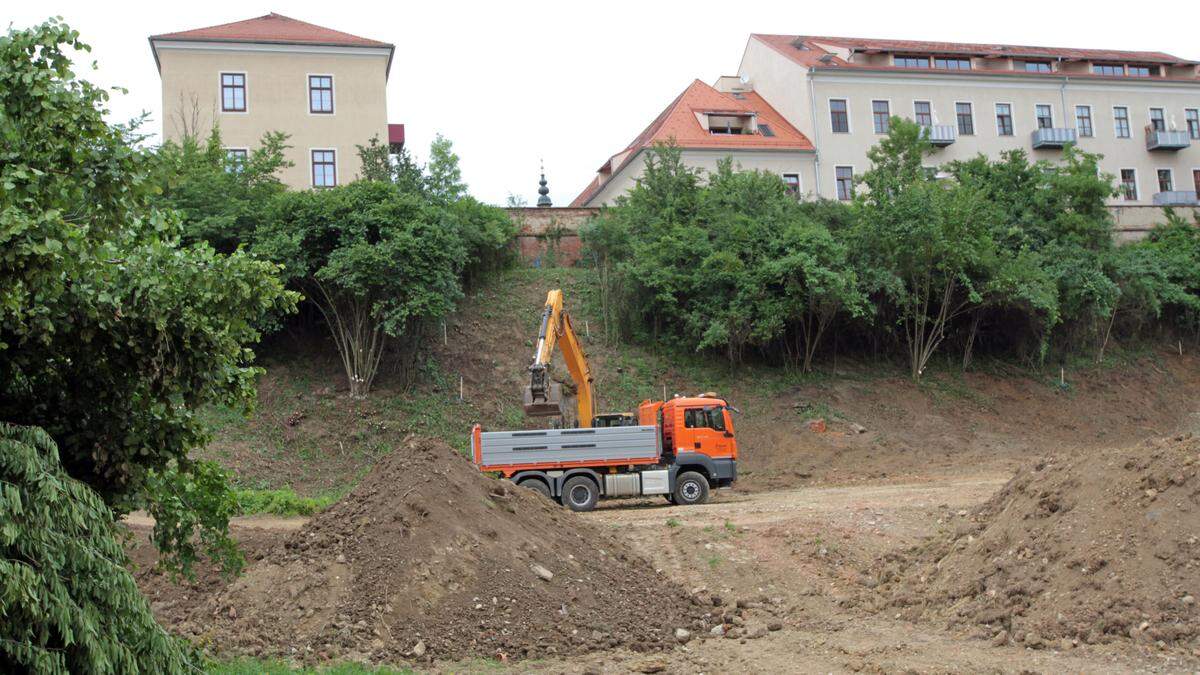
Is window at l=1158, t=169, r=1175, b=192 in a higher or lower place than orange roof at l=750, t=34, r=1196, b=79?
lower

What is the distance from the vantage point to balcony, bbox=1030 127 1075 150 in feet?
153

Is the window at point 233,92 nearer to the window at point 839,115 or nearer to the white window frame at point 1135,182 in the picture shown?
the window at point 839,115

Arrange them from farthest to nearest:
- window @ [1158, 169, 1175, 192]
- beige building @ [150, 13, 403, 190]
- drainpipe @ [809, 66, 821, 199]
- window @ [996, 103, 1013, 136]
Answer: window @ [1158, 169, 1175, 192], window @ [996, 103, 1013, 136], drainpipe @ [809, 66, 821, 199], beige building @ [150, 13, 403, 190]

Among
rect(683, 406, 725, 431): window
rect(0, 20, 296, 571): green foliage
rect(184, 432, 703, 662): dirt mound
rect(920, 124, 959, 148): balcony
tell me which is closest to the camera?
rect(0, 20, 296, 571): green foliage

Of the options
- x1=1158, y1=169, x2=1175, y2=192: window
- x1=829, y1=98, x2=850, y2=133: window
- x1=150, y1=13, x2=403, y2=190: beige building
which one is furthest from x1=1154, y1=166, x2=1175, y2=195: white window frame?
x1=150, y1=13, x2=403, y2=190: beige building

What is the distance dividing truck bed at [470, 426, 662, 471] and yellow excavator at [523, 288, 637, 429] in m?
0.70

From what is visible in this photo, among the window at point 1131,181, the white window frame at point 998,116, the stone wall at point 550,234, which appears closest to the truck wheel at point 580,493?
the stone wall at point 550,234

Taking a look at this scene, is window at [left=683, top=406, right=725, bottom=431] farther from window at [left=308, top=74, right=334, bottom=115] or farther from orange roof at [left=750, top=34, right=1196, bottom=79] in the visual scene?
orange roof at [left=750, top=34, right=1196, bottom=79]

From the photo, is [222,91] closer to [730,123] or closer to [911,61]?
[730,123]

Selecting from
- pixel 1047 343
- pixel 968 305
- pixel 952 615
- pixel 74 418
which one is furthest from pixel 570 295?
pixel 74 418

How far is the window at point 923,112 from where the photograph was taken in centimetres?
4572

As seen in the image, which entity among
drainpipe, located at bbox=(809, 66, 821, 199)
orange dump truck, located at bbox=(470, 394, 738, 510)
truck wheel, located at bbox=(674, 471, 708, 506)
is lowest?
truck wheel, located at bbox=(674, 471, 708, 506)

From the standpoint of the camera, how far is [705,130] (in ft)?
146

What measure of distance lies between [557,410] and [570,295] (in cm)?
1564
